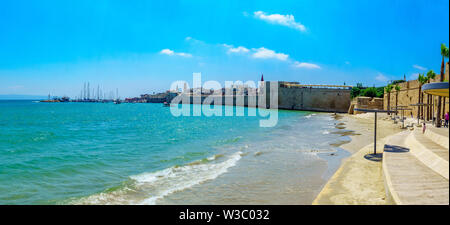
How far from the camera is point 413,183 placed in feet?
15.4

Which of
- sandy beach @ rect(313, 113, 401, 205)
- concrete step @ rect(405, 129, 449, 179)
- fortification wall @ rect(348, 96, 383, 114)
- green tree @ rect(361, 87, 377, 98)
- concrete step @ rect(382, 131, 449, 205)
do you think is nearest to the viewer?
concrete step @ rect(382, 131, 449, 205)

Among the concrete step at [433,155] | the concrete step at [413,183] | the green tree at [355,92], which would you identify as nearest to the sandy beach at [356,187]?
the concrete step at [413,183]

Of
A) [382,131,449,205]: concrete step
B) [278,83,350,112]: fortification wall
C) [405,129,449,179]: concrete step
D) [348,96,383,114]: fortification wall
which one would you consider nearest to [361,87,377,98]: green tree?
[278,83,350,112]: fortification wall

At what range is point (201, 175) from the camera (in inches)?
328

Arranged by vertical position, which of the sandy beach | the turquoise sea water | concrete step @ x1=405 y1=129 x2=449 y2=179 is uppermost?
concrete step @ x1=405 y1=129 x2=449 y2=179

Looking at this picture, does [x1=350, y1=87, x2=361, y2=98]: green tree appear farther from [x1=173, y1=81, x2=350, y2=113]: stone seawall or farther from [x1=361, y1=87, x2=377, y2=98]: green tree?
[x1=361, y1=87, x2=377, y2=98]: green tree

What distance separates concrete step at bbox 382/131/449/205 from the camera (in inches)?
156

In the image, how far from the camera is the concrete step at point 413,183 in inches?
156

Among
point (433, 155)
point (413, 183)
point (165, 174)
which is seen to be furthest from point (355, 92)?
point (413, 183)

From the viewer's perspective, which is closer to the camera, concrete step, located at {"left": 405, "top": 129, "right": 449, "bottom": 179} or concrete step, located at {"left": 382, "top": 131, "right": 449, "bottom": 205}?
concrete step, located at {"left": 382, "top": 131, "right": 449, "bottom": 205}

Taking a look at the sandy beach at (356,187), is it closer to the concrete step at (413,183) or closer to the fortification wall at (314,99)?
the concrete step at (413,183)

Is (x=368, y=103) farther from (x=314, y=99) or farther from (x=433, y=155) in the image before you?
(x=433, y=155)
